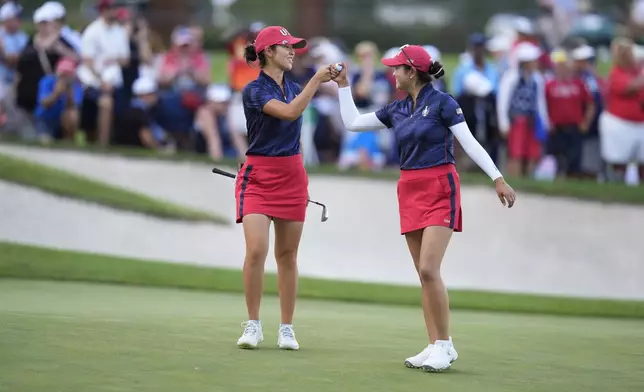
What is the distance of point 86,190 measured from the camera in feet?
56.0

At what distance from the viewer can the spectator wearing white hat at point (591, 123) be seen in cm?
1825

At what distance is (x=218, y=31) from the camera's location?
3053 centimetres

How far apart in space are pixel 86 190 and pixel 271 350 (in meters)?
8.95

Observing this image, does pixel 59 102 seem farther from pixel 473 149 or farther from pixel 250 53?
pixel 473 149

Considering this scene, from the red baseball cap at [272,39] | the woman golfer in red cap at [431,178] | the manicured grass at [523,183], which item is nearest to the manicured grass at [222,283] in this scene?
the manicured grass at [523,183]

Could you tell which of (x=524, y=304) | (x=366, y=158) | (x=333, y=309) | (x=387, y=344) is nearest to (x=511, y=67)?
(x=366, y=158)

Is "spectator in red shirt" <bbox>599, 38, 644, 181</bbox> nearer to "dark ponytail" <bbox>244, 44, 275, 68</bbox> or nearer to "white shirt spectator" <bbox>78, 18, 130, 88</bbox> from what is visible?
"white shirt spectator" <bbox>78, 18, 130, 88</bbox>

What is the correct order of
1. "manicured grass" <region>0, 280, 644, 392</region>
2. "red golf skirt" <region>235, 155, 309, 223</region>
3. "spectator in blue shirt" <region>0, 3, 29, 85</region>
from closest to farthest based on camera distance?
"manicured grass" <region>0, 280, 644, 392</region>
"red golf skirt" <region>235, 155, 309, 223</region>
"spectator in blue shirt" <region>0, 3, 29, 85</region>

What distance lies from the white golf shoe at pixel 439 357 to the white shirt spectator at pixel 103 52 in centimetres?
1066

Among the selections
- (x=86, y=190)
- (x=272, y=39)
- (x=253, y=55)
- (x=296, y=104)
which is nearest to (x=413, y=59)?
(x=296, y=104)

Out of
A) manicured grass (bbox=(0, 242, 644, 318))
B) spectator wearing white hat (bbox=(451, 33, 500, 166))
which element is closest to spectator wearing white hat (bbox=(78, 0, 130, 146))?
manicured grass (bbox=(0, 242, 644, 318))

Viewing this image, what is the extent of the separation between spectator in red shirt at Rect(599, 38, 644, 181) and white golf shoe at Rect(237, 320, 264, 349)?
391 inches

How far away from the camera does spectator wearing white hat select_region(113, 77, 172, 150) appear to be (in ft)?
59.5

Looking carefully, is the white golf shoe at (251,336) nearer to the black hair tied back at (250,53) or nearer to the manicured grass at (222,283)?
the black hair tied back at (250,53)
